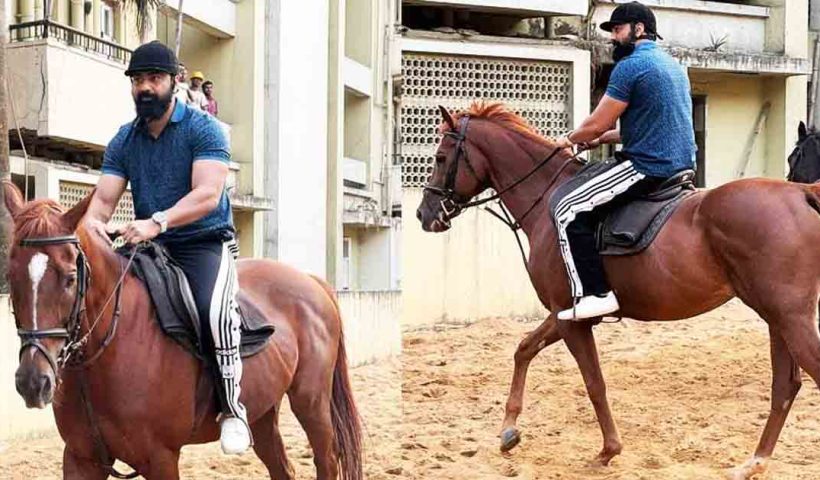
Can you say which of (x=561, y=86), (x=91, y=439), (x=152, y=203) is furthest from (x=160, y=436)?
(x=561, y=86)

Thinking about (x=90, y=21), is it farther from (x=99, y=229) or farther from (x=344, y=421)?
(x=99, y=229)

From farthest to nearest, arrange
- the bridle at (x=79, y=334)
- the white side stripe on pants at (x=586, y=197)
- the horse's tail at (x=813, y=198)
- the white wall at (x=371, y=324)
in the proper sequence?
the white wall at (x=371, y=324)
the white side stripe on pants at (x=586, y=197)
the horse's tail at (x=813, y=198)
the bridle at (x=79, y=334)

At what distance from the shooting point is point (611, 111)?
9367mm

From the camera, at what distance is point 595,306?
9.30 meters

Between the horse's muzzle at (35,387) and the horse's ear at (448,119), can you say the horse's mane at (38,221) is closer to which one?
the horse's muzzle at (35,387)

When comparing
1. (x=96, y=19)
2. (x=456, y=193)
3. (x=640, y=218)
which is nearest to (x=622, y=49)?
(x=640, y=218)

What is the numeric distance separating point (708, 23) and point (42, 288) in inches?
943

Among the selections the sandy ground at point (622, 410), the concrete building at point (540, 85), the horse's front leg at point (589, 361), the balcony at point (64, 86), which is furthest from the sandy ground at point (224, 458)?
the concrete building at point (540, 85)

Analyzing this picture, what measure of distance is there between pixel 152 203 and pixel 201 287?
504mm

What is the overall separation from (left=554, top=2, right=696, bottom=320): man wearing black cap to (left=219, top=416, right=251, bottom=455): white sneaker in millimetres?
3610

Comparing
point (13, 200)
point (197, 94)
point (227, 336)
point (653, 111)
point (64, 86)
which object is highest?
point (197, 94)

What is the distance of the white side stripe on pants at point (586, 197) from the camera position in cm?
926

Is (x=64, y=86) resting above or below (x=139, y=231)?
above

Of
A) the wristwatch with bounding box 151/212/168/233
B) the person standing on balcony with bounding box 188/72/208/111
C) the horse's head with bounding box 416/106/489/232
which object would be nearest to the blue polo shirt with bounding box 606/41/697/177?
the horse's head with bounding box 416/106/489/232
